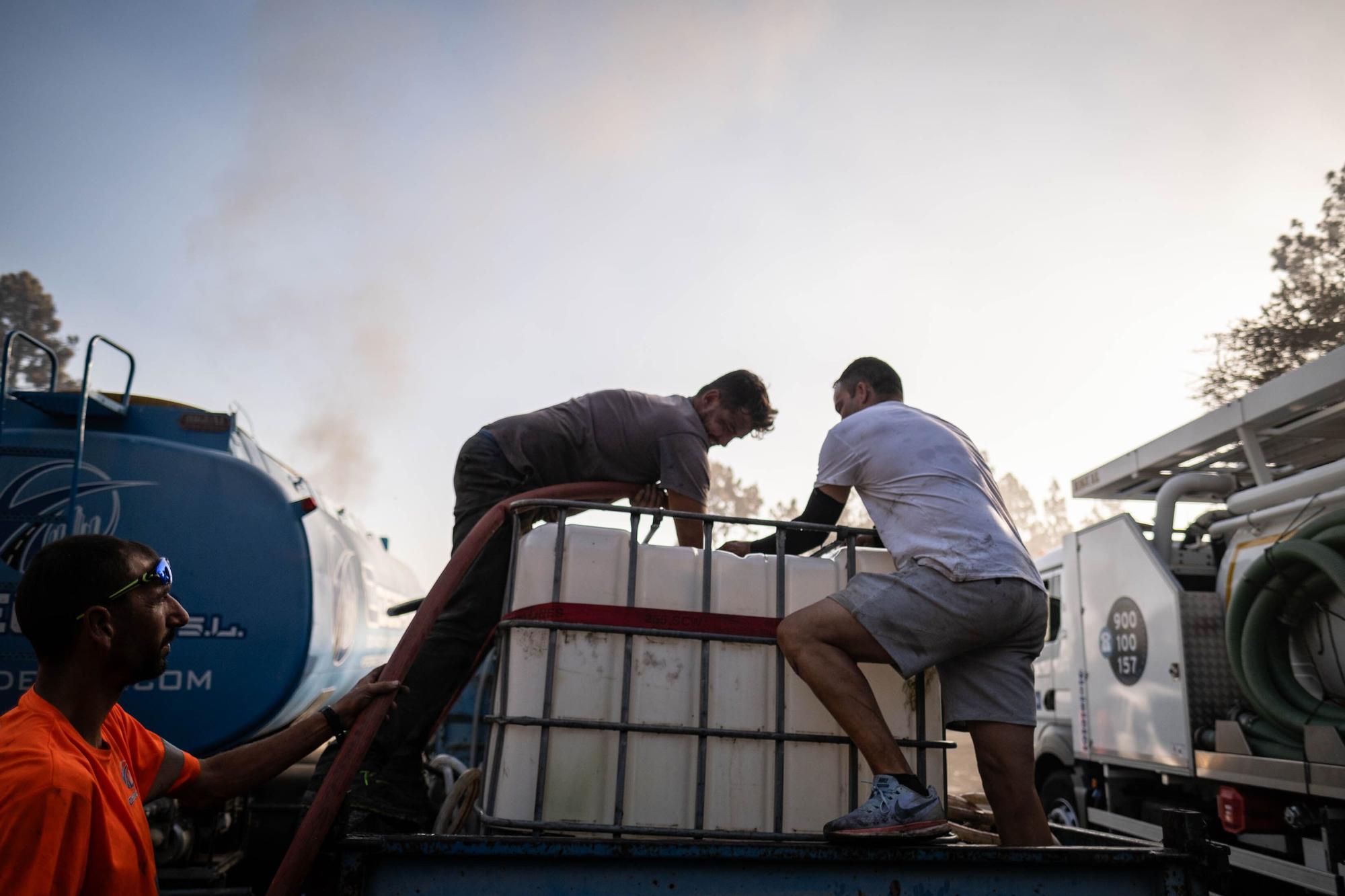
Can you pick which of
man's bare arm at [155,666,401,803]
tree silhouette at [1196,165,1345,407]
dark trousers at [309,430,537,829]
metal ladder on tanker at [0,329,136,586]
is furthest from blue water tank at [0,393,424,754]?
tree silhouette at [1196,165,1345,407]

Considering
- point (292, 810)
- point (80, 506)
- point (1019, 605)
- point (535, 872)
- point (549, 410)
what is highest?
point (549, 410)

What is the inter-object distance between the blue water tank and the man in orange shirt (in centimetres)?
224

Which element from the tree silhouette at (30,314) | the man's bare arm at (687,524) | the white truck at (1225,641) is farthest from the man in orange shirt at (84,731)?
the tree silhouette at (30,314)

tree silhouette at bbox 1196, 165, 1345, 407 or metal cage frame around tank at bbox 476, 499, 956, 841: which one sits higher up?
tree silhouette at bbox 1196, 165, 1345, 407

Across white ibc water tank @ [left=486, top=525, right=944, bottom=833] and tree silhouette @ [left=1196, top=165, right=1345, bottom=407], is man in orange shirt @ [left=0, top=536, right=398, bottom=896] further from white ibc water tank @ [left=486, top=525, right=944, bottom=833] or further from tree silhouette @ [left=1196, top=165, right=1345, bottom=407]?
tree silhouette @ [left=1196, top=165, right=1345, bottom=407]

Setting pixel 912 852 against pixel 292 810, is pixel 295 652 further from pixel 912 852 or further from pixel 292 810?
pixel 912 852

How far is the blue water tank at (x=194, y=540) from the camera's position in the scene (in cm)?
431

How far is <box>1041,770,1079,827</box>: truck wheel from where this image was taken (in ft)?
25.6

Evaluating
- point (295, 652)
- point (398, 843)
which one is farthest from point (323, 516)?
point (398, 843)

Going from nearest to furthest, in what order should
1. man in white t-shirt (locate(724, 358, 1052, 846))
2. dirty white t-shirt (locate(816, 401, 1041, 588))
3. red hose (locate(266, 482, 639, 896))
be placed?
red hose (locate(266, 482, 639, 896)) < man in white t-shirt (locate(724, 358, 1052, 846)) < dirty white t-shirt (locate(816, 401, 1041, 588))

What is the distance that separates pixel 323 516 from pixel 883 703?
3.48 meters

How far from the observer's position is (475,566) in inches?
136

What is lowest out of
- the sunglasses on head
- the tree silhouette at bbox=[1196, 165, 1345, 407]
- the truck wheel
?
the truck wheel

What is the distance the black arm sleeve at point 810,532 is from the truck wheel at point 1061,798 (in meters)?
6.04
